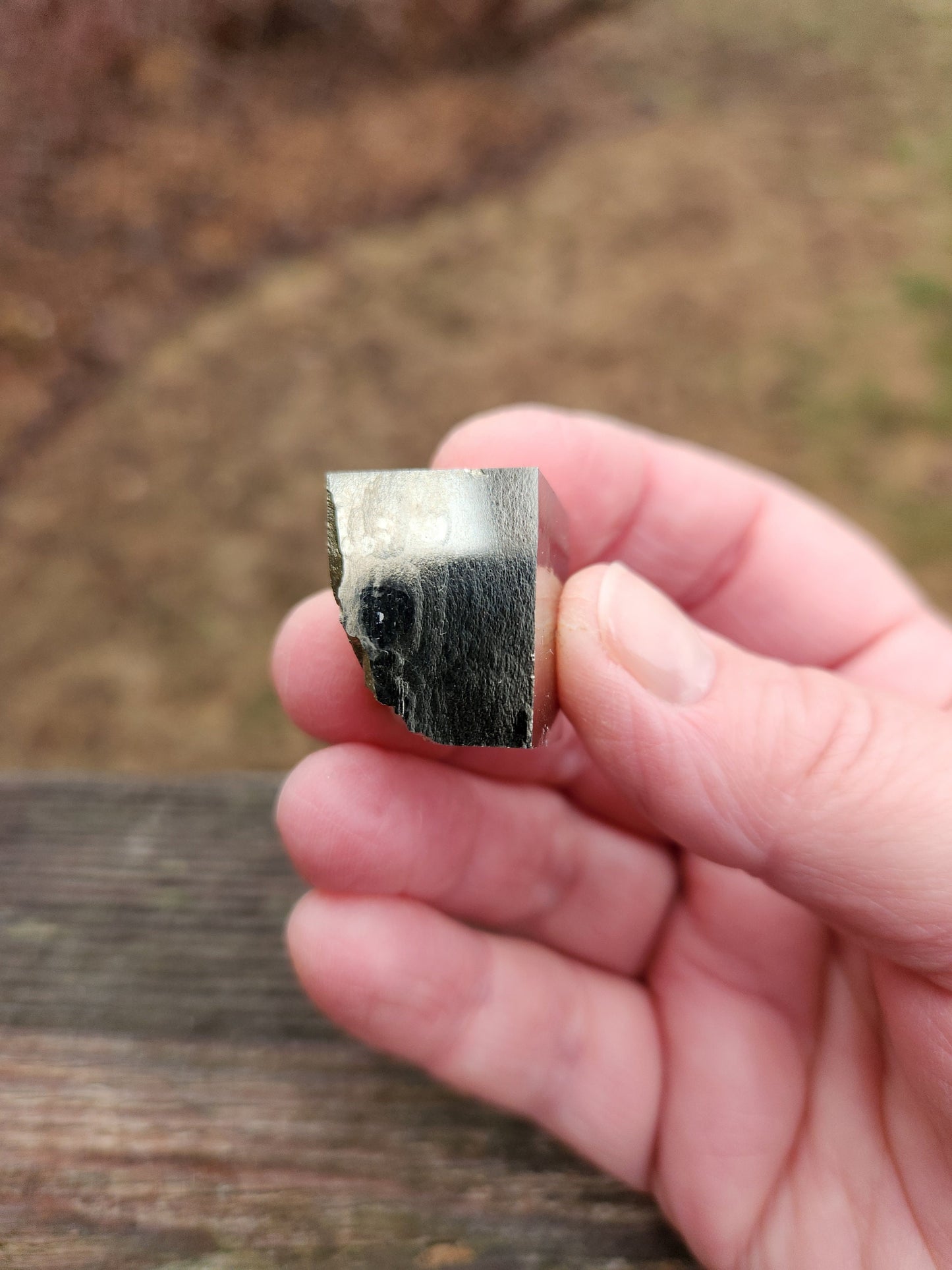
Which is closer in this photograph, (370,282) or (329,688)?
(329,688)

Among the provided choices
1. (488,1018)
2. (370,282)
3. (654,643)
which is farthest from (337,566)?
(370,282)

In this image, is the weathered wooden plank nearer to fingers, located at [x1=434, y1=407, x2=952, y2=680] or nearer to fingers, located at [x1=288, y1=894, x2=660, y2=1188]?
fingers, located at [x1=288, y1=894, x2=660, y2=1188]

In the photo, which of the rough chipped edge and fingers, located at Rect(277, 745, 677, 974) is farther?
fingers, located at Rect(277, 745, 677, 974)

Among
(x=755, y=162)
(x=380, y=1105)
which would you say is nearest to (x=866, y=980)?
(x=380, y=1105)

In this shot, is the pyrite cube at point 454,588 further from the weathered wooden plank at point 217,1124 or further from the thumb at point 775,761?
the weathered wooden plank at point 217,1124

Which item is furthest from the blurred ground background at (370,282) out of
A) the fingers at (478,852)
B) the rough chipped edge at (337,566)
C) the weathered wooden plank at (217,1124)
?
the rough chipped edge at (337,566)

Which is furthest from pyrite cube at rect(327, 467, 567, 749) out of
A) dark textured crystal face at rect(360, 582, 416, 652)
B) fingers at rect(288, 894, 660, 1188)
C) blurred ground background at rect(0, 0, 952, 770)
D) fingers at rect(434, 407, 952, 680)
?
blurred ground background at rect(0, 0, 952, 770)

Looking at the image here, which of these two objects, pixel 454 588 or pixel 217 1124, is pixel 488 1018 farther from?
pixel 454 588
